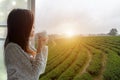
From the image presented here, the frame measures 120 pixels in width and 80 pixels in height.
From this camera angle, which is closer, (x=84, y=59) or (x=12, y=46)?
(x=12, y=46)

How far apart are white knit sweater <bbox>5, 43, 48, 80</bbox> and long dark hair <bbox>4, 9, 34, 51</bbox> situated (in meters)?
0.04

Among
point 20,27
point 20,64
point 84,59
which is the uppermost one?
point 20,27

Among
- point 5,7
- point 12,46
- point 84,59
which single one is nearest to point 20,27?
point 12,46

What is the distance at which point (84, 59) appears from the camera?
2.54 m

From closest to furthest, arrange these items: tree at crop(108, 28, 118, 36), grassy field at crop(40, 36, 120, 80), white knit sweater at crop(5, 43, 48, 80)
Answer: white knit sweater at crop(5, 43, 48, 80) < grassy field at crop(40, 36, 120, 80) < tree at crop(108, 28, 118, 36)

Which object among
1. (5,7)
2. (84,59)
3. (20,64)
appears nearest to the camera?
(20,64)

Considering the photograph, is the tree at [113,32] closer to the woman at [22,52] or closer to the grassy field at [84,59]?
the grassy field at [84,59]

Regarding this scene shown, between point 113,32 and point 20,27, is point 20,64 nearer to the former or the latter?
point 20,27

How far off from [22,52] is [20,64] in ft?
0.18

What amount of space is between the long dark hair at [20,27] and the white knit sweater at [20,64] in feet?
0.12

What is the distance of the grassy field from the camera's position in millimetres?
2461

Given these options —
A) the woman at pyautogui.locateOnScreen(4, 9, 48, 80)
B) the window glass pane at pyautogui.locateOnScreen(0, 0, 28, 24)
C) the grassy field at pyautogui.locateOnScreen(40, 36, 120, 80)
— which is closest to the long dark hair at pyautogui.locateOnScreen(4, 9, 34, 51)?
the woman at pyautogui.locateOnScreen(4, 9, 48, 80)

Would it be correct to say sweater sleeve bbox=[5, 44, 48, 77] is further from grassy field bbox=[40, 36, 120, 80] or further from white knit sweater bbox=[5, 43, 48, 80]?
grassy field bbox=[40, 36, 120, 80]

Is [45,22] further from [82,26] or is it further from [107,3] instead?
[107,3]
